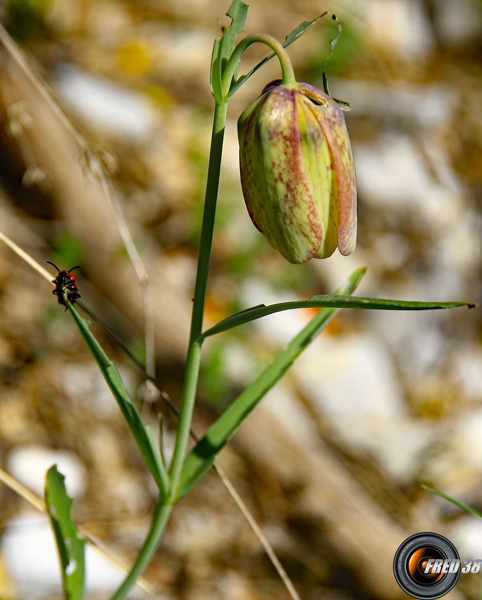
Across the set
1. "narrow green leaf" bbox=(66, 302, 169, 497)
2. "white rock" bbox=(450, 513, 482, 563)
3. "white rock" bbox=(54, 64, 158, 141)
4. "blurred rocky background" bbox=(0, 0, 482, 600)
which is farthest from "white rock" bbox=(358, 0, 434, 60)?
"narrow green leaf" bbox=(66, 302, 169, 497)

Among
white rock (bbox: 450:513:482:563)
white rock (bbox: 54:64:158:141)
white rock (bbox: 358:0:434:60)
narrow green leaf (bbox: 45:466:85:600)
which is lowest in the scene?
narrow green leaf (bbox: 45:466:85:600)

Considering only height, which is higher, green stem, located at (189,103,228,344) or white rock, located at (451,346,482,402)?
white rock, located at (451,346,482,402)

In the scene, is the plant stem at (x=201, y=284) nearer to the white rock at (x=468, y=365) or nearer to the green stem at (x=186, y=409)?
the green stem at (x=186, y=409)

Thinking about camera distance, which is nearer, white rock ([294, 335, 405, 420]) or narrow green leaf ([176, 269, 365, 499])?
narrow green leaf ([176, 269, 365, 499])

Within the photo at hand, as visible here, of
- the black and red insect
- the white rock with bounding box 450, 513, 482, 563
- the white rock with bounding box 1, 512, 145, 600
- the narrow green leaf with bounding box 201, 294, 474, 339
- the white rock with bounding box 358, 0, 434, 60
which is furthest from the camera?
the white rock with bounding box 358, 0, 434, 60

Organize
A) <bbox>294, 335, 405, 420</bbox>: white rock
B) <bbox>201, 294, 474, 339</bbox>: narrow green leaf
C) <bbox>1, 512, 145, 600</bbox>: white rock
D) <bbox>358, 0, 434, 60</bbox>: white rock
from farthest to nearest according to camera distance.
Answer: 1. <bbox>358, 0, 434, 60</bbox>: white rock
2. <bbox>294, 335, 405, 420</bbox>: white rock
3. <bbox>1, 512, 145, 600</bbox>: white rock
4. <bbox>201, 294, 474, 339</bbox>: narrow green leaf

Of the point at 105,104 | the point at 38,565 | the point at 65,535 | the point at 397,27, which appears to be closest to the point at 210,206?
the point at 65,535

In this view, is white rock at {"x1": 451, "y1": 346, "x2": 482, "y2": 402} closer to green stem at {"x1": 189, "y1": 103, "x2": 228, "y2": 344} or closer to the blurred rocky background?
the blurred rocky background

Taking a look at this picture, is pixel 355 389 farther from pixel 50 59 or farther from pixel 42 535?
pixel 50 59

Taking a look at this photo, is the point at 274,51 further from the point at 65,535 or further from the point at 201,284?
the point at 65,535
